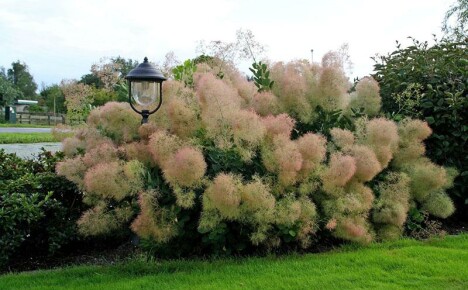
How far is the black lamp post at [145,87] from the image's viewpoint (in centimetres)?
466

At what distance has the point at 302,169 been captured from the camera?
4.18 meters

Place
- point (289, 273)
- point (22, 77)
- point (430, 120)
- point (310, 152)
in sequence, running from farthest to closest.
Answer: point (22, 77)
point (430, 120)
point (310, 152)
point (289, 273)

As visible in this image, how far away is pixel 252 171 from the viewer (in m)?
4.26

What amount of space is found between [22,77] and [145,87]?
61.7 m

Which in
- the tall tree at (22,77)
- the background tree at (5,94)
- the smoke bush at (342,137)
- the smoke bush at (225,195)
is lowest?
the smoke bush at (225,195)

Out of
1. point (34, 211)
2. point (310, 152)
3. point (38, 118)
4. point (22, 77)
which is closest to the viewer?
point (310, 152)

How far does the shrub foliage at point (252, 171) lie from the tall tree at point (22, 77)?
61.0 metres

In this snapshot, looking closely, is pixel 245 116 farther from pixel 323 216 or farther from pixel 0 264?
pixel 0 264

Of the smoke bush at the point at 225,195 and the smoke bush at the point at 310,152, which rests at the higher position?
the smoke bush at the point at 310,152

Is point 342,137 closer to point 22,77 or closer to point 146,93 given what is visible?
point 146,93

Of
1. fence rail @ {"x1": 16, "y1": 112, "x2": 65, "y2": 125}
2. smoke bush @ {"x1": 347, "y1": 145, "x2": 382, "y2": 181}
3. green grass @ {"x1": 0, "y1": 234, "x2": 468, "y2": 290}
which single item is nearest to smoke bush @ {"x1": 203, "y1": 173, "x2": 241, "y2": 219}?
green grass @ {"x1": 0, "y1": 234, "x2": 468, "y2": 290}

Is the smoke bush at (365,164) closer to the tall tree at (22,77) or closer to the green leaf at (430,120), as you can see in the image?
the green leaf at (430,120)

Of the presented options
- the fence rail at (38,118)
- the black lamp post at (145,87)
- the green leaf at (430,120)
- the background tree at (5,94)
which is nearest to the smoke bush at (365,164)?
the green leaf at (430,120)

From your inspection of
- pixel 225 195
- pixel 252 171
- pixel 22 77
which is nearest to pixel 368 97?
pixel 252 171
